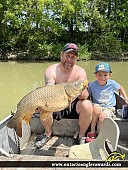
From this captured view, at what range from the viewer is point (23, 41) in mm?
21797

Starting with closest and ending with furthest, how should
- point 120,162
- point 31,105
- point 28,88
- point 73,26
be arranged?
1. point 120,162
2. point 31,105
3. point 28,88
4. point 73,26

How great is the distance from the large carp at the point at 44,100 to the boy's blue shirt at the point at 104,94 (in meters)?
1.00

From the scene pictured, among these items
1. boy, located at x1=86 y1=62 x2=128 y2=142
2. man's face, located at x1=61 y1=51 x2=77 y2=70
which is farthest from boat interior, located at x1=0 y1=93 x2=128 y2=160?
man's face, located at x1=61 y1=51 x2=77 y2=70

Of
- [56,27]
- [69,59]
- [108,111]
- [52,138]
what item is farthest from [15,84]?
[56,27]

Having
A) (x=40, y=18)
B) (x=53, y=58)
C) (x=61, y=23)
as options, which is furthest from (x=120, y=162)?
(x=61, y=23)

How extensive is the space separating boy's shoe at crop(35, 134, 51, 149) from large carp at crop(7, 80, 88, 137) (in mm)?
707

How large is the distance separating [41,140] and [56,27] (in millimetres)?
19024

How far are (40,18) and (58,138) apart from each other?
18.7 m

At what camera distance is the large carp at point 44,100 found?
2615 mm

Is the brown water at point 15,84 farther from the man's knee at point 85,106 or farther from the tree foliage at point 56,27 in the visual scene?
the tree foliage at point 56,27

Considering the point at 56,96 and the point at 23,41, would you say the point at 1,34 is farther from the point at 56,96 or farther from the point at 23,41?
the point at 56,96

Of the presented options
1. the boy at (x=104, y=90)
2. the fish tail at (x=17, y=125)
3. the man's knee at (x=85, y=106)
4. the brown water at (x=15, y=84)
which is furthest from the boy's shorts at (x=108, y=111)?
the brown water at (x=15, y=84)

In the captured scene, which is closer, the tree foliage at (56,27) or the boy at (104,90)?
the boy at (104,90)

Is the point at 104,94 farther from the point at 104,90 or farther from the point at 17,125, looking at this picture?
the point at 17,125
